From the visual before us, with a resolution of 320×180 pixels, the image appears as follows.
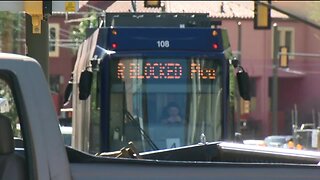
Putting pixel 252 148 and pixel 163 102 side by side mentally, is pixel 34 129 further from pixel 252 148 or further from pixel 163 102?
pixel 163 102

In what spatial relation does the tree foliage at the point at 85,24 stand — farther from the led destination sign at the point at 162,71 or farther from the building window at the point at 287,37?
the building window at the point at 287,37

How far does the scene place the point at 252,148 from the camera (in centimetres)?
567

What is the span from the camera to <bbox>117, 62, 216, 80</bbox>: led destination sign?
11477mm

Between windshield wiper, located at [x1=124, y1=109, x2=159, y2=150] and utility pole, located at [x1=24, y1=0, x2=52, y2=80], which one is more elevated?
utility pole, located at [x1=24, y1=0, x2=52, y2=80]

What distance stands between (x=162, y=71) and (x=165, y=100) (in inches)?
17.7

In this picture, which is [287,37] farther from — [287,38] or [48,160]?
[48,160]

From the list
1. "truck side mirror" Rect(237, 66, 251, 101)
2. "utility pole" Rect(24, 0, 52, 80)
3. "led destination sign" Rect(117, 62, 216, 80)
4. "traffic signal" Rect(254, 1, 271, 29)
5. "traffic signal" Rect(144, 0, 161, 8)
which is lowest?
"truck side mirror" Rect(237, 66, 251, 101)

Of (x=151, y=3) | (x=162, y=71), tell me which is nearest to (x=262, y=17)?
(x=151, y=3)

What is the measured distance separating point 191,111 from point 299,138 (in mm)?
15855

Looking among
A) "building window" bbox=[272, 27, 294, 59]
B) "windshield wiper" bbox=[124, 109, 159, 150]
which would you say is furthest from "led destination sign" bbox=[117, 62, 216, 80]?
"building window" bbox=[272, 27, 294, 59]

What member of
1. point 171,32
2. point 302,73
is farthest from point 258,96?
point 171,32

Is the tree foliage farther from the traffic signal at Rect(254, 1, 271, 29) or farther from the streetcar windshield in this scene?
the streetcar windshield

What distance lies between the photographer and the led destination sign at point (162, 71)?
37.7 feet

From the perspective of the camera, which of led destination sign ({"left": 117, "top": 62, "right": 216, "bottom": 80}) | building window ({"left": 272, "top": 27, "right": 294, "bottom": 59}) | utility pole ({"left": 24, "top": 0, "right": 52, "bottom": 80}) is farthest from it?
building window ({"left": 272, "top": 27, "right": 294, "bottom": 59})
